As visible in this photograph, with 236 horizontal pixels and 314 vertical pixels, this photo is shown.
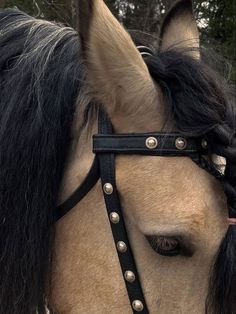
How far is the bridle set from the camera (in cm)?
131

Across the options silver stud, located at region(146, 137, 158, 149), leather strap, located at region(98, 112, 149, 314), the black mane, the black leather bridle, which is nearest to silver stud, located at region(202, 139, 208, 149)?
the black leather bridle

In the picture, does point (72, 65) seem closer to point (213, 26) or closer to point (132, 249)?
point (132, 249)

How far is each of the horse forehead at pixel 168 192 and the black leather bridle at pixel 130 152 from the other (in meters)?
0.02

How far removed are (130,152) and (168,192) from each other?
147 mm

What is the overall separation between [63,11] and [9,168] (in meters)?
2.80

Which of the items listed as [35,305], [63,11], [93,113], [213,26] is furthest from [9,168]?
[213,26]

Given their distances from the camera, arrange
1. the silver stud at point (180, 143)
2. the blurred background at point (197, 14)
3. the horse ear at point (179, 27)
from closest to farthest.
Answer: the silver stud at point (180, 143), the horse ear at point (179, 27), the blurred background at point (197, 14)

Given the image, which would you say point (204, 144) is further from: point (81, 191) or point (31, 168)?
point (31, 168)

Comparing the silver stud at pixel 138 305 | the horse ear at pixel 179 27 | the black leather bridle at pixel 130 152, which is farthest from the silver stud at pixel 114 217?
the horse ear at pixel 179 27

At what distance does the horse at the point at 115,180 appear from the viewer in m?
1.26

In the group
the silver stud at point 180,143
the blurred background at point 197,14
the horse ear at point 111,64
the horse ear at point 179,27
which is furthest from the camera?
the blurred background at point 197,14

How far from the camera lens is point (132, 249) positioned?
1.33 meters

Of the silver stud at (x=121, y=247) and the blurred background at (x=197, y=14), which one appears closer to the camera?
the silver stud at (x=121, y=247)

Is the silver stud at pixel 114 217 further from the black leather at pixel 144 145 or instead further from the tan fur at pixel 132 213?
the black leather at pixel 144 145
